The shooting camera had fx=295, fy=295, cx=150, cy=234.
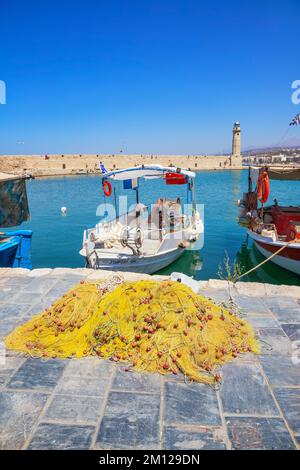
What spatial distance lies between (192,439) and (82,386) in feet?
4.31

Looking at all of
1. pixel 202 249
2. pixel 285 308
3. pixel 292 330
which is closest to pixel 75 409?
pixel 292 330

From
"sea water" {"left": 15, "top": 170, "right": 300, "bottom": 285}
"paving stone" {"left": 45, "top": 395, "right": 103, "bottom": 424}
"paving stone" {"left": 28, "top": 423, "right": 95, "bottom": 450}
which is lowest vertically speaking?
"sea water" {"left": 15, "top": 170, "right": 300, "bottom": 285}

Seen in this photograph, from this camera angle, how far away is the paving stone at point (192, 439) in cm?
254

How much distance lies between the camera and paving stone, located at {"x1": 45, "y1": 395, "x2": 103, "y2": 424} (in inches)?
112

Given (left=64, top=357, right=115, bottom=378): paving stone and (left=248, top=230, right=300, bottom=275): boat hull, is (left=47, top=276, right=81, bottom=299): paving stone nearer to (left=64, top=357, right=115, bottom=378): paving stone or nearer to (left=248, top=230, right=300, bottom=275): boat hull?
(left=64, top=357, right=115, bottom=378): paving stone

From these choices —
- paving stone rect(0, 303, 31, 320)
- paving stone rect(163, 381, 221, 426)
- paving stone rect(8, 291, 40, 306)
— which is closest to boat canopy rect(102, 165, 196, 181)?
paving stone rect(8, 291, 40, 306)

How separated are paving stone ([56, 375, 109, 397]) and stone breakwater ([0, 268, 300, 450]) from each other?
11mm

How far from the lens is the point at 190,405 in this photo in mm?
2998

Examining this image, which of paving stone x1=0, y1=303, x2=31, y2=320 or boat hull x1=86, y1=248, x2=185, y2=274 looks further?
boat hull x1=86, y1=248, x2=185, y2=274

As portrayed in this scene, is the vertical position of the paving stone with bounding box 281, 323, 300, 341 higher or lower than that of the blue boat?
lower

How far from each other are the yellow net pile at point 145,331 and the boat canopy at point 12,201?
5.31 m

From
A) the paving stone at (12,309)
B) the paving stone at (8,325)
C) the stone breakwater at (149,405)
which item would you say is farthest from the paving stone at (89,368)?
the paving stone at (12,309)

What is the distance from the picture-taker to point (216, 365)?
11.8ft

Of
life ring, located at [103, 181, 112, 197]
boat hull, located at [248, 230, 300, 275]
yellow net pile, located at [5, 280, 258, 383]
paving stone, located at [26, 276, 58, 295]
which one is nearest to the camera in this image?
yellow net pile, located at [5, 280, 258, 383]
